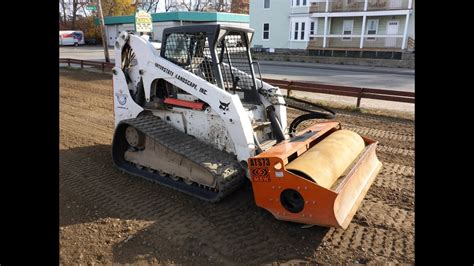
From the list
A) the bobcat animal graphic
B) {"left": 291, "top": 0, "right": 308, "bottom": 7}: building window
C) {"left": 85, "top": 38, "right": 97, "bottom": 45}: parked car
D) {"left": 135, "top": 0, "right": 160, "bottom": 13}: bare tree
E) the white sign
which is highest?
{"left": 135, "top": 0, "right": 160, "bottom": 13}: bare tree

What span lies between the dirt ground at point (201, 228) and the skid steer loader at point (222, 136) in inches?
9.9

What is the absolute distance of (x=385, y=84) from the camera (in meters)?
17.8

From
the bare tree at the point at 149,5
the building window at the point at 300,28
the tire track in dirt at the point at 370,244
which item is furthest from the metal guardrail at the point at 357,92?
the bare tree at the point at 149,5

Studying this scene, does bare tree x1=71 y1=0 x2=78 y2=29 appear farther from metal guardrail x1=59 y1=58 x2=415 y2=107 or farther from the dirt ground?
the dirt ground

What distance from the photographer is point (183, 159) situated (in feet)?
16.6

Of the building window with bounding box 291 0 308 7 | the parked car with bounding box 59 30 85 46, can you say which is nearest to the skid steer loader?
the building window with bounding box 291 0 308 7

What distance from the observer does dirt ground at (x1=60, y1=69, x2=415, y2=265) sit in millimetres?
3781

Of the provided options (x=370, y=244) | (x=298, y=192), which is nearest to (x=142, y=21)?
(x=298, y=192)

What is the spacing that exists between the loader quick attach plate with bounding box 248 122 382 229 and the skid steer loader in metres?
0.01

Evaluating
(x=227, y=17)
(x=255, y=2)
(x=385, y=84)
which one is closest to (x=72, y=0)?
(x=227, y=17)

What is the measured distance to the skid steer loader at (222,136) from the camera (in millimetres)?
4078

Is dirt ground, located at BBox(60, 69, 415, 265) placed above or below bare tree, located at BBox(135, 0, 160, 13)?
below

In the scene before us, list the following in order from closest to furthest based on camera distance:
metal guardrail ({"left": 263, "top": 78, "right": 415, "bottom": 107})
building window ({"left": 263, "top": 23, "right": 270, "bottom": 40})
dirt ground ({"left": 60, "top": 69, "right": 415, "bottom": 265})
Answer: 1. dirt ground ({"left": 60, "top": 69, "right": 415, "bottom": 265})
2. metal guardrail ({"left": 263, "top": 78, "right": 415, "bottom": 107})
3. building window ({"left": 263, "top": 23, "right": 270, "bottom": 40})
